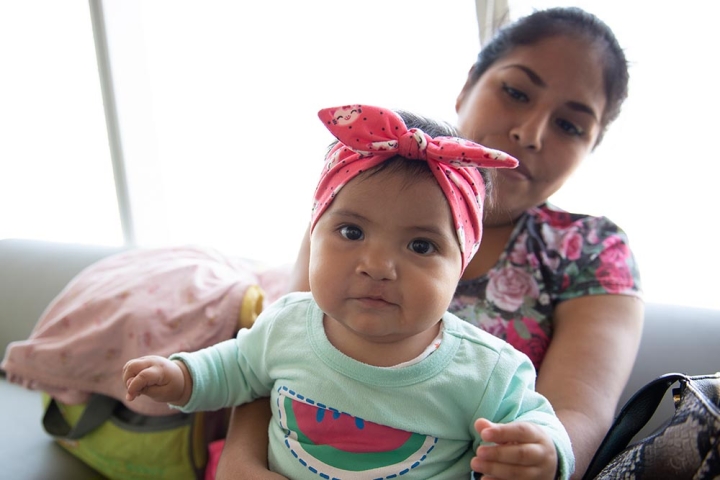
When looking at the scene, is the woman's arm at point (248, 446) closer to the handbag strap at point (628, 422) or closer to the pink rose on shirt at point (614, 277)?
the handbag strap at point (628, 422)

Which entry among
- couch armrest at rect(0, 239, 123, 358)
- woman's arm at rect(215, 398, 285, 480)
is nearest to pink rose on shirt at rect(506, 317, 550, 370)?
woman's arm at rect(215, 398, 285, 480)

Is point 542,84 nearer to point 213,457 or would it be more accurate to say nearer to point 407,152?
point 407,152

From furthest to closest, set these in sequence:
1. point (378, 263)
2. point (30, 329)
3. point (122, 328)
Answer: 1. point (30, 329)
2. point (122, 328)
3. point (378, 263)

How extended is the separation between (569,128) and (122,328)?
3.82 ft

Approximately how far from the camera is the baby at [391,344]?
0.72 metres

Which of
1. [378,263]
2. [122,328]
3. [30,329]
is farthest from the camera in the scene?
[30,329]

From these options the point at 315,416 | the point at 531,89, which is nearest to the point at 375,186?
the point at 315,416

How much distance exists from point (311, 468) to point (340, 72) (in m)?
1.58

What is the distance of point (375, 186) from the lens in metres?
0.73

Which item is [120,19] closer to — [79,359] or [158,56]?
[158,56]

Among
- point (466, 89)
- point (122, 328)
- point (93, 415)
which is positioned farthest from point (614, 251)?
point (93, 415)

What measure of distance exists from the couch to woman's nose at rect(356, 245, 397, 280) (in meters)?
0.79

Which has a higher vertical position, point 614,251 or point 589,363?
point 614,251

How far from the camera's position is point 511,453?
0.61 meters
